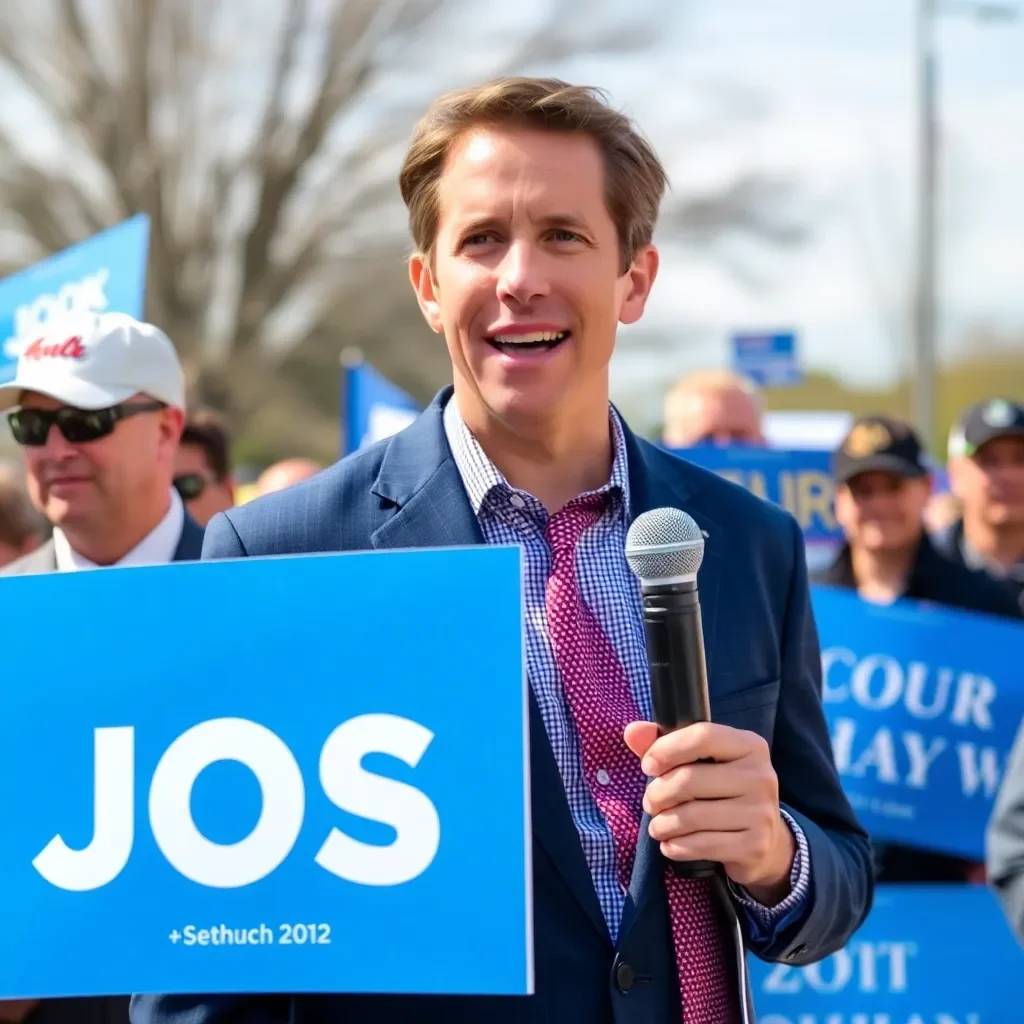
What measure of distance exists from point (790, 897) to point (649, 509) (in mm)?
572

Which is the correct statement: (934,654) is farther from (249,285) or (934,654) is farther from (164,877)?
(249,285)

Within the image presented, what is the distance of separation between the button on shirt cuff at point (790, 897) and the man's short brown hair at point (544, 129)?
0.86 metres

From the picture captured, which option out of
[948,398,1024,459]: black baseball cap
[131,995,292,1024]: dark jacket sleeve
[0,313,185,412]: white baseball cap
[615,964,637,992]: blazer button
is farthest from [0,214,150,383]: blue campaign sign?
[615,964,637,992]: blazer button

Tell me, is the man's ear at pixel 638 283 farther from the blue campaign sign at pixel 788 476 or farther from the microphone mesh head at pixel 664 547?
the blue campaign sign at pixel 788 476

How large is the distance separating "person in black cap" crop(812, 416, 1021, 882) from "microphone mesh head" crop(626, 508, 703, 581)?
10.9 ft

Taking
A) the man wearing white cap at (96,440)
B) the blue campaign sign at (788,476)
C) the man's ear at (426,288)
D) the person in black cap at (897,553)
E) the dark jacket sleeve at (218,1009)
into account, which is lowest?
the dark jacket sleeve at (218,1009)

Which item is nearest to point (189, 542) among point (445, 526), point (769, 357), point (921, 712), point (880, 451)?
point (445, 526)

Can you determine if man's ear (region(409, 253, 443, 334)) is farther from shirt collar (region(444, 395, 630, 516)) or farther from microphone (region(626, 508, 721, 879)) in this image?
microphone (region(626, 508, 721, 879))

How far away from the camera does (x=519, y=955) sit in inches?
81.3

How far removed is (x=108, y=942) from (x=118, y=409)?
2031 mm

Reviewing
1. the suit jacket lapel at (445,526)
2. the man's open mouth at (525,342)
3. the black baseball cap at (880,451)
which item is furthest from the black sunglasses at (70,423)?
the black baseball cap at (880,451)

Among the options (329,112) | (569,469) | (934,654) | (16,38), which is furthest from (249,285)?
(569,469)

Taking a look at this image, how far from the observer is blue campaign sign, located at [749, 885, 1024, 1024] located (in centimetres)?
492

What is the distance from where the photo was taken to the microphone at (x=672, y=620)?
82.8 inches
